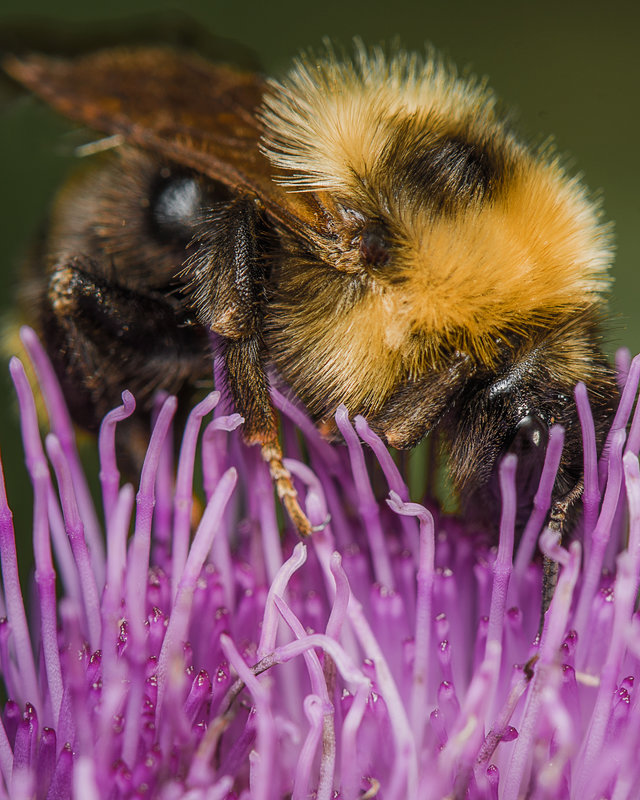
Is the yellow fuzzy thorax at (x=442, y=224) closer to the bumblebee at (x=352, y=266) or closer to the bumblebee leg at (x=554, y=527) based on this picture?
the bumblebee at (x=352, y=266)

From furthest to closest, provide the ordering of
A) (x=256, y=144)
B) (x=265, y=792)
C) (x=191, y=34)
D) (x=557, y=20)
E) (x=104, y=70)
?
(x=557, y=20), (x=191, y=34), (x=104, y=70), (x=256, y=144), (x=265, y=792)

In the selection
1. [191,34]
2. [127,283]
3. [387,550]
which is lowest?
[387,550]

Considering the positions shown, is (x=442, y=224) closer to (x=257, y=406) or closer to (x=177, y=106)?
(x=257, y=406)

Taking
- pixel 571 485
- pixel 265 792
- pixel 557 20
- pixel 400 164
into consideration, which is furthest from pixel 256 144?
pixel 557 20

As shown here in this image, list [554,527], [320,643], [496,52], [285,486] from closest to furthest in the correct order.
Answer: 1. [320,643]
2. [554,527]
3. [285,486]
4. [496,52]

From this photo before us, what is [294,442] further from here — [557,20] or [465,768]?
[557,20]

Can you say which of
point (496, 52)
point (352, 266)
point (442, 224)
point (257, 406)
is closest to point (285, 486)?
point (257, 406)

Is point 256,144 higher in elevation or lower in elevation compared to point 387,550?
higher

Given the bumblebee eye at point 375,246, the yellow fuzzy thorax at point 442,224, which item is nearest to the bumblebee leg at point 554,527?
the yellow fuzzy thorax at point 442,224
